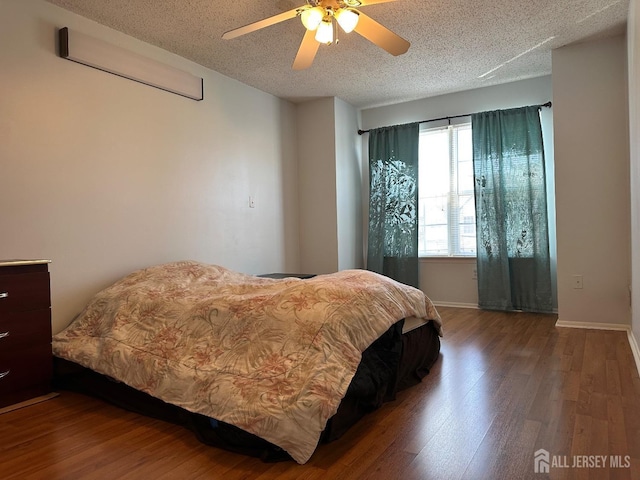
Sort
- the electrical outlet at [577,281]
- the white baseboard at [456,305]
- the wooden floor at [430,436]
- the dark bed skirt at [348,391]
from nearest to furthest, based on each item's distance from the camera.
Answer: the wooden floor at [430,436] < the dark bed skirt at [348,391] < the electrical outlet at [577,281] < the white baseboard at [456,305]

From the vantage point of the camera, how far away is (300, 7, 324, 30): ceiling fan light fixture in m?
2.30

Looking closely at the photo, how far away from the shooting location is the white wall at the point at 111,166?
268cm

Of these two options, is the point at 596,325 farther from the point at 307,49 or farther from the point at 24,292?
the point at 24,292

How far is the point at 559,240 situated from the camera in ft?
12.6

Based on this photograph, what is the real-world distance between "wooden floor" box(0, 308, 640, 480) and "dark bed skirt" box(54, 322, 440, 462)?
46 millimetres

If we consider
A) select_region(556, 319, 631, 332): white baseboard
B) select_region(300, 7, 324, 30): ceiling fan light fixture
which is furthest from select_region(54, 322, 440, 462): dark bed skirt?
select_region(300, 7, 324, 30): ceiling fan light fixture

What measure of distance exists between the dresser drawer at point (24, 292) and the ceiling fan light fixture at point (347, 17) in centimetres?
219

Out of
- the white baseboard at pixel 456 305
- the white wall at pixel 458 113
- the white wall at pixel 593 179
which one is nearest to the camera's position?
the white wall at pixel 593 179

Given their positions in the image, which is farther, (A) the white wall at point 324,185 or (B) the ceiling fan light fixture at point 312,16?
(A) the white wall at point 324,185

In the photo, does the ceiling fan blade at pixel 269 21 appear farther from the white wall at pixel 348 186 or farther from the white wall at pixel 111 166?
the white wall at pixel 348 186

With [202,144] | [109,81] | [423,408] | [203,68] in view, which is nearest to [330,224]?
[202,144]

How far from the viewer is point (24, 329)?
92.7 inches

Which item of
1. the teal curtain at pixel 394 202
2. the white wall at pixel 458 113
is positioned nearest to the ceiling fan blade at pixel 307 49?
the teal curtain at pixel 394 202

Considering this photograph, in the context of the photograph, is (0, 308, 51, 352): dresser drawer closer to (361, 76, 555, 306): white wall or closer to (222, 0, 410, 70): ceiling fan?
(222, 0, 410, 70): ceiling fan
